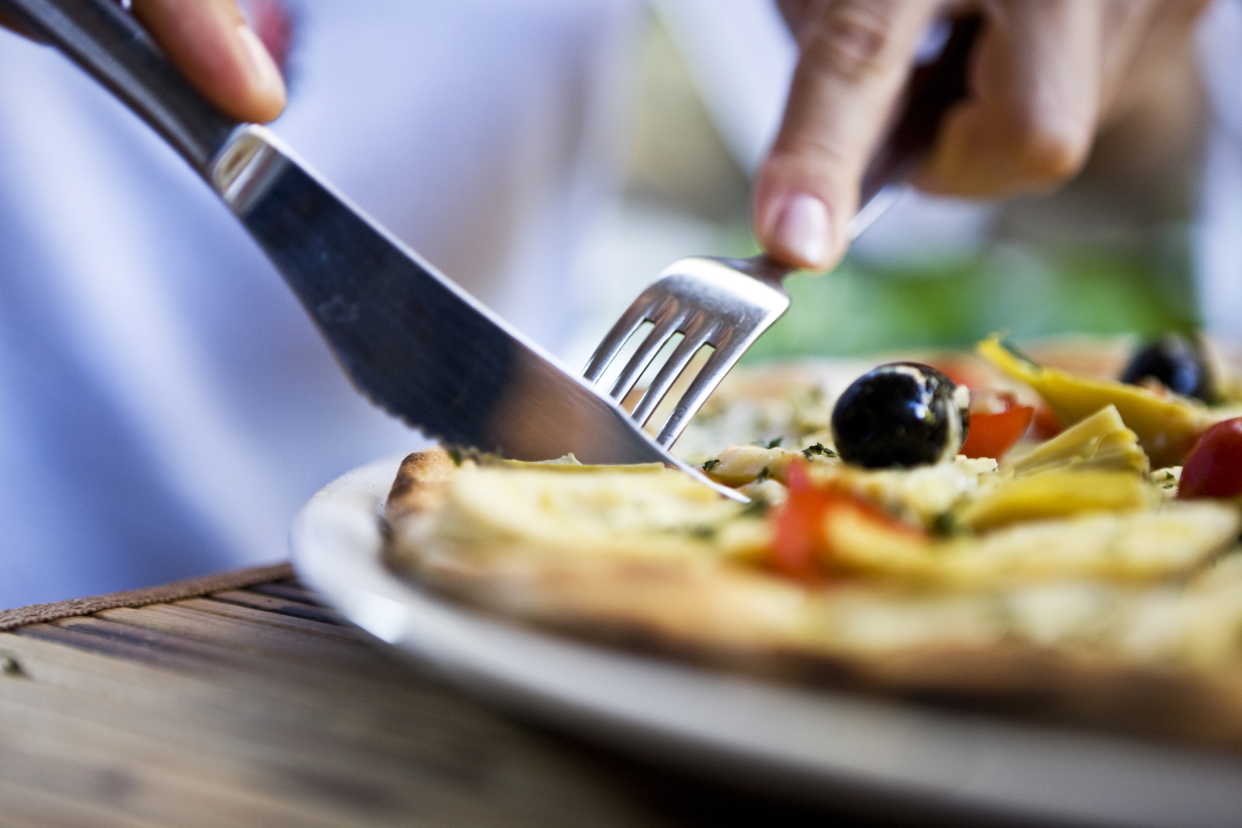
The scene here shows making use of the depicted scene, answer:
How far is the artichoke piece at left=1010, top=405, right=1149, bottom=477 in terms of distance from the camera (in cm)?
110

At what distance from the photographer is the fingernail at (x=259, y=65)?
111cm

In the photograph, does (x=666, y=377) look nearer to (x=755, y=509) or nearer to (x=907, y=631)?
(x=755, y=509)

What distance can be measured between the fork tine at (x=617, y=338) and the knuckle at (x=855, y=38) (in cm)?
68

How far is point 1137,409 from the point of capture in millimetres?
1401

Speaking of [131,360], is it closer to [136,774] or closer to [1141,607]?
[136,774]

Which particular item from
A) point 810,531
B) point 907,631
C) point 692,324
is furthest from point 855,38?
point 907,631

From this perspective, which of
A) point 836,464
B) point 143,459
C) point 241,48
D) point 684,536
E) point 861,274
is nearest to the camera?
point 684,536

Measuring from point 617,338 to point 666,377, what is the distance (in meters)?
0.09

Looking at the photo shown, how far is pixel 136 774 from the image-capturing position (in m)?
0.70

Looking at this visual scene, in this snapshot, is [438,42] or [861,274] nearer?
[438,42]

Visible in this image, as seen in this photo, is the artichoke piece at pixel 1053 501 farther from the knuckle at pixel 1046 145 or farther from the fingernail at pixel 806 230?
the knuckle at pixel 1046 145

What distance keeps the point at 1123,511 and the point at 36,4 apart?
1.13 m

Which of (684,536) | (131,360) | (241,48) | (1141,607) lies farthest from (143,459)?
(1141,607)

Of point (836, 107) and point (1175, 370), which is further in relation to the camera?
point (1175, 370)
